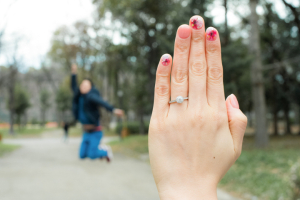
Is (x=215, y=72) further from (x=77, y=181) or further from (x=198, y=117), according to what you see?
(x=77, y=181)

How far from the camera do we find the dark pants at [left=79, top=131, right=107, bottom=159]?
541 cm

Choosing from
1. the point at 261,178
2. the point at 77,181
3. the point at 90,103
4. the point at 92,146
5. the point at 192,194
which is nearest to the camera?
the point at 192,194

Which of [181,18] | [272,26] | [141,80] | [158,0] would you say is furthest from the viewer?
[141,80]

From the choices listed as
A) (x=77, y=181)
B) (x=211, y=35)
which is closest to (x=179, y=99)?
(x=211, y=35)

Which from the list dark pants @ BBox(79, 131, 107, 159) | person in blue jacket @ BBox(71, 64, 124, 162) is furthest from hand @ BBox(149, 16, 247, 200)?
dark pants @ BBox(79, 131, 107, 159)

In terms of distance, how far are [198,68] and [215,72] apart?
0.27ft

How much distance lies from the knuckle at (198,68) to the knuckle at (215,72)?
0.12 ft

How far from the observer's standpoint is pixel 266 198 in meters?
5.56

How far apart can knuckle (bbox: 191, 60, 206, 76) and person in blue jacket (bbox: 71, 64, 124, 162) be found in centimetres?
358

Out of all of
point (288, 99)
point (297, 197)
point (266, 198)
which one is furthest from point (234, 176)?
point (288, 99)

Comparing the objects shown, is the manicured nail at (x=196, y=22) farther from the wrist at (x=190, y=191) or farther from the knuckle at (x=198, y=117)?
the wrist at (x=190, y=191)

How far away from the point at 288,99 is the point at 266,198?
1659 cm

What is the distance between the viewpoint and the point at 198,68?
1.19 m

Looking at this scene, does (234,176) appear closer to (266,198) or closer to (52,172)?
(266,198)
